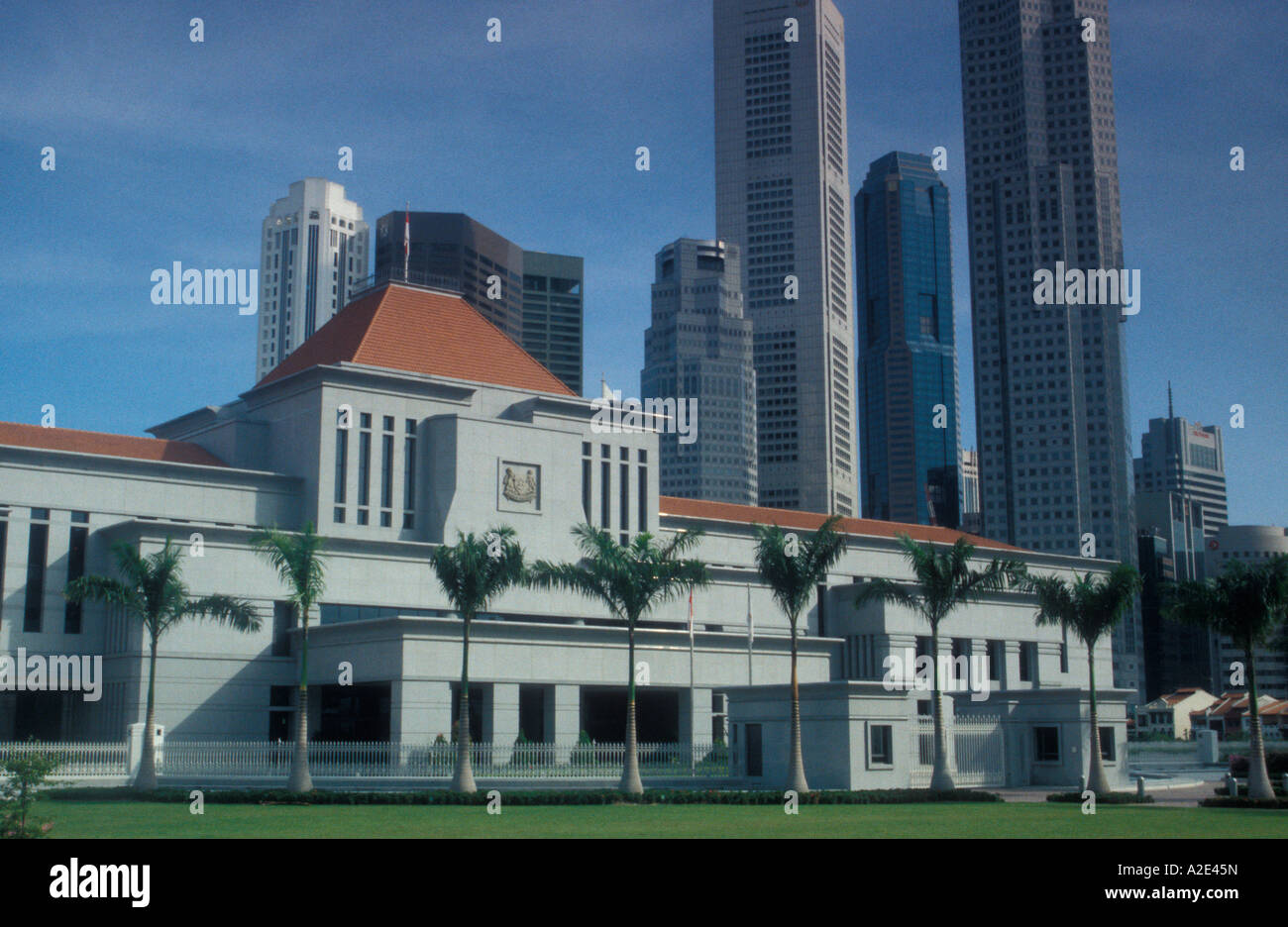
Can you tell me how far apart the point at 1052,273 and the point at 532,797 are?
161131mm

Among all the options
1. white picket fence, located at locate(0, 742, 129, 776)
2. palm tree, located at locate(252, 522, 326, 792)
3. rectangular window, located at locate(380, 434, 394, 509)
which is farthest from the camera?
rectangular window, located at locate(380, 434, 394, 509)

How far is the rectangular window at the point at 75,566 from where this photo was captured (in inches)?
2068

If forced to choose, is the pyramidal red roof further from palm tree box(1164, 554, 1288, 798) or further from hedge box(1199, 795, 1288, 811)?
hedge box(1199, 795, 1288, 811)

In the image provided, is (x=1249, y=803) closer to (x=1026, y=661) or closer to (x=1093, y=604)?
(x=1093, y=604)

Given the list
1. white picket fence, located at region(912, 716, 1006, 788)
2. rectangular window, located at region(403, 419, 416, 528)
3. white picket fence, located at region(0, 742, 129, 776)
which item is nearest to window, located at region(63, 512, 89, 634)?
white picket fence, located at region(0, 742, 129, 776)

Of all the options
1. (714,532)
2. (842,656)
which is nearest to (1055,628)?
(842,656)

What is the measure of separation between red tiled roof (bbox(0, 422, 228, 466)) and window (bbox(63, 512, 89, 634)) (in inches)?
122

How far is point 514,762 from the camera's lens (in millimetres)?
Result: 42781

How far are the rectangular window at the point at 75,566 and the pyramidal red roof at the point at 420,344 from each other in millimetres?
12922

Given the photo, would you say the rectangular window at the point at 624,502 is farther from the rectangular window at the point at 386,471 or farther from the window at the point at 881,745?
the window at the point at 881,745

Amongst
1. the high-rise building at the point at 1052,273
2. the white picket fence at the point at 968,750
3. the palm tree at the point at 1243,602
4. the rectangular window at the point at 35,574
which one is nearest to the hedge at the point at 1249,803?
the palm tree at the point at 1243,602

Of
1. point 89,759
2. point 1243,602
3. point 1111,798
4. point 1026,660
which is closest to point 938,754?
point 1111,798

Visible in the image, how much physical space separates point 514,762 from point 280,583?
1665 centimetres

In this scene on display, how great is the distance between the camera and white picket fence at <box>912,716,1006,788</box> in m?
43.4
